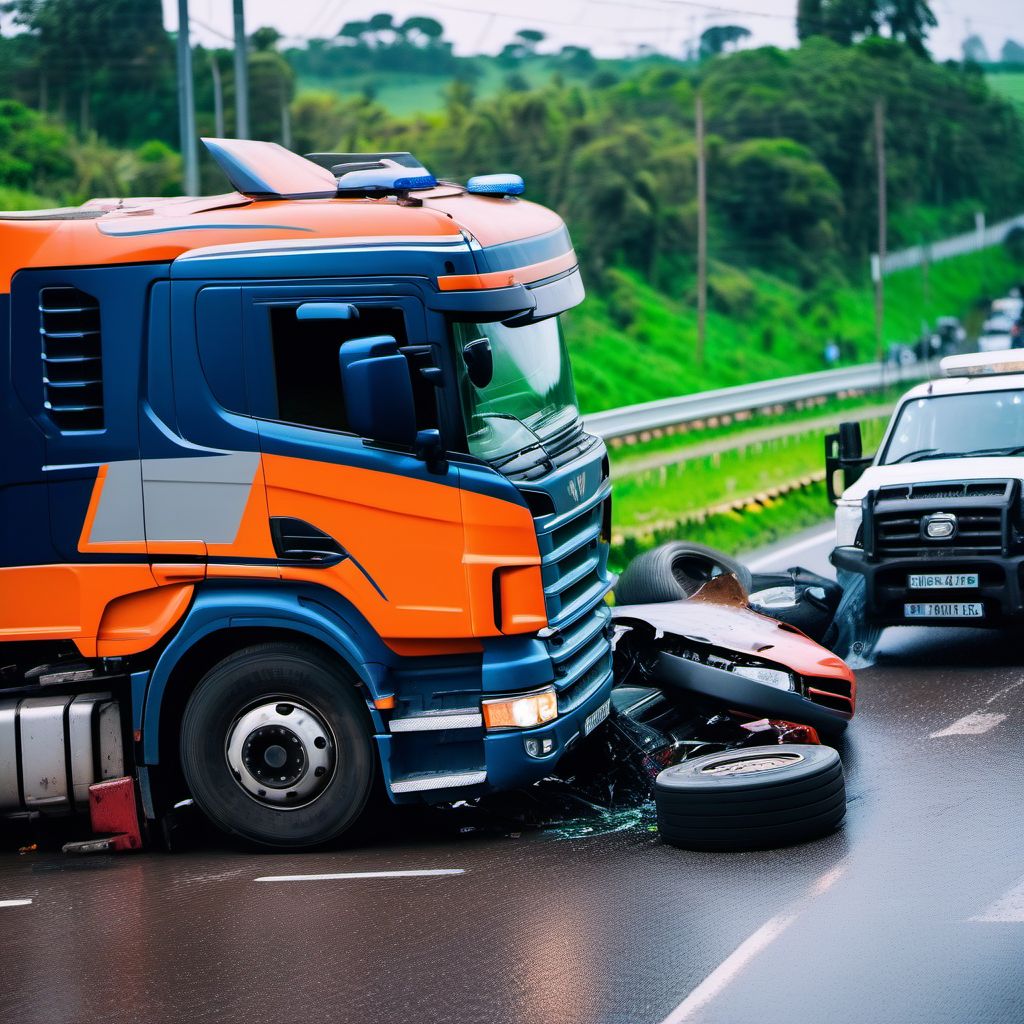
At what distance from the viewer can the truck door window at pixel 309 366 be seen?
8.22m

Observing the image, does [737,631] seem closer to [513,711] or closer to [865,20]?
[513,711]

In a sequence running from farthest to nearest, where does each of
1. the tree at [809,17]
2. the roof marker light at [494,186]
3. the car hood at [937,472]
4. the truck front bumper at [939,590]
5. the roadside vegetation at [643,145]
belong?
the tree at [809,17]
the roadside vegetation at [643,145]
the car hood at [937,472]
the truck front bumper at [939,590]
the roof marker light at [494,186]

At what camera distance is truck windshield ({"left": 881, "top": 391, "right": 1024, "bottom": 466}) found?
517 inches

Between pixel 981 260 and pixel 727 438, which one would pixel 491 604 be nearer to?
pixel 727 438

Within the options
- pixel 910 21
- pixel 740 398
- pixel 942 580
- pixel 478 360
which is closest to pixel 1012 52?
pixel 910 21

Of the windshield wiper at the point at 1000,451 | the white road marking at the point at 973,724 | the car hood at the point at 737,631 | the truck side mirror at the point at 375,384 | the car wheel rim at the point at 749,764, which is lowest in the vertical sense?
the white road marking at the point at 973,724

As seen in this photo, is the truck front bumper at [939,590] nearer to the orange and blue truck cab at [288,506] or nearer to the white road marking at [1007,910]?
the orange and blue truck cab at [288,506]

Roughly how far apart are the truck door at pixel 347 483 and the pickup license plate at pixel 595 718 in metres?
1.01

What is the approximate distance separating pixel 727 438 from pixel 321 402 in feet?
70.3

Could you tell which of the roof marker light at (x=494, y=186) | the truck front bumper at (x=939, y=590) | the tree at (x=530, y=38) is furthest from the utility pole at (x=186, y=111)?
the tree at (x=530, y=38)

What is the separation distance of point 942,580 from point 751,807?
4.99 meters

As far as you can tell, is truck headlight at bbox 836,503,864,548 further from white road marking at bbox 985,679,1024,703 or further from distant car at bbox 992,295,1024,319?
distant car at bbox 992,295,1024,319

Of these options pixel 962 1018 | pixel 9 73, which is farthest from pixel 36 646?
pixel 9 73

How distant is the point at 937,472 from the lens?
1278cm
